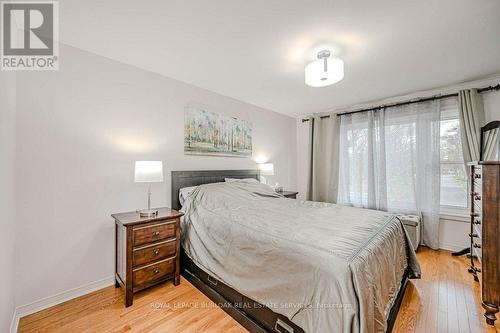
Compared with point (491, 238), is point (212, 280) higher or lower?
lower

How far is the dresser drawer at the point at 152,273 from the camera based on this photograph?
1.83 metres

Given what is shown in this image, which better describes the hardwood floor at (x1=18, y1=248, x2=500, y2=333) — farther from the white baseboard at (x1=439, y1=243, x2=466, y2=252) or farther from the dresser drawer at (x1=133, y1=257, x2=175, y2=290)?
the white baseboard at (x1=439, y1=243, x2=466, y2=252)

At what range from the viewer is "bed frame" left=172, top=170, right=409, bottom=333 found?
1373 millimetres

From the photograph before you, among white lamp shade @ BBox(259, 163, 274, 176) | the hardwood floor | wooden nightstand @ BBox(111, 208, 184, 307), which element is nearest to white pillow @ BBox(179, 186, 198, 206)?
wooden nightstand @ BBox(111, 208, 184, 307)

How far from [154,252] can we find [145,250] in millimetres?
92

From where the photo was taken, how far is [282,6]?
1467mm

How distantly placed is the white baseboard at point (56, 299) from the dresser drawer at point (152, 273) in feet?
1.79

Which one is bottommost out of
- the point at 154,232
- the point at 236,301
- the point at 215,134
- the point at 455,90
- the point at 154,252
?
the point at 236,301

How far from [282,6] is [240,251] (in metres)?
1.85

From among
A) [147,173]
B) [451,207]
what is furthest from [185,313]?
[451,207]

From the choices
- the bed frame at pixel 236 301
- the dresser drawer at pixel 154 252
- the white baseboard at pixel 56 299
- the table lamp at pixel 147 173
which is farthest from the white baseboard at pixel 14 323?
the bed frame at pixel 236 301

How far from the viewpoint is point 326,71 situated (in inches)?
75.6

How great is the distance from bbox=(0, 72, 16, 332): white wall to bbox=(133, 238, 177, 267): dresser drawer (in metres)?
0.75

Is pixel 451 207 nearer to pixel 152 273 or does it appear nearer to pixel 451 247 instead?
pixel 451 247
